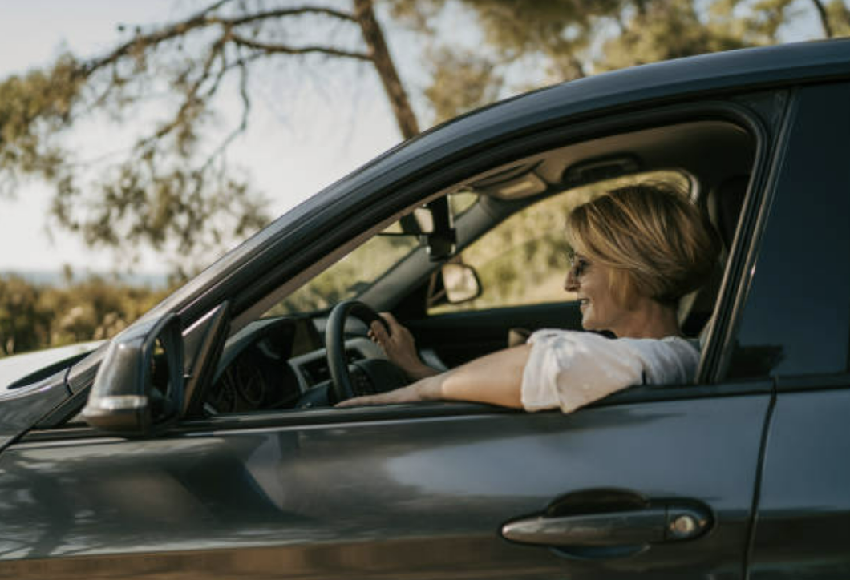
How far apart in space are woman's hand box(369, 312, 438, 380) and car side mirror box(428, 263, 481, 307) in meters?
0.79

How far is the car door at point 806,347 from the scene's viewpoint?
1355 mm

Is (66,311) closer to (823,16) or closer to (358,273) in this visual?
(823,16)

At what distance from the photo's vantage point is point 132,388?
147cm

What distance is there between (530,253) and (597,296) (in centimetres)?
310

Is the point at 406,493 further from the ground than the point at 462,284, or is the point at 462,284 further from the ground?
the point at 462,284

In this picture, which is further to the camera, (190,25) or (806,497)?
(190,25)

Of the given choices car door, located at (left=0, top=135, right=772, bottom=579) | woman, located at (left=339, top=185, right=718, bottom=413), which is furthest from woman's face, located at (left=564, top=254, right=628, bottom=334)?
car door, located at (left=0, top=135, right=772, bottom=579)

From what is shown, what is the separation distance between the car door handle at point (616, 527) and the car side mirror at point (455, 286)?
2167 mm

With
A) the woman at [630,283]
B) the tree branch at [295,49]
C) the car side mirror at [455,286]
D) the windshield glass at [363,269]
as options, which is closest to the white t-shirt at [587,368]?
the woman at [630,283]

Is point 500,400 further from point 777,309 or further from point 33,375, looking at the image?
point 33,375

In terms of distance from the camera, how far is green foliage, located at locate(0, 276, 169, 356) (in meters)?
11.6

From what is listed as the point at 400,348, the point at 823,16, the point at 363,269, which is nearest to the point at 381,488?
the point at 400,348

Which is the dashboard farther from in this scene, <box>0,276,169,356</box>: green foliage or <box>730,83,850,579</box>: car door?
<box>0,276,169,356</box>: green foliage

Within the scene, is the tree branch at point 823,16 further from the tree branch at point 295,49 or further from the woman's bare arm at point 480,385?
the woman's bare arm at point 480,385
